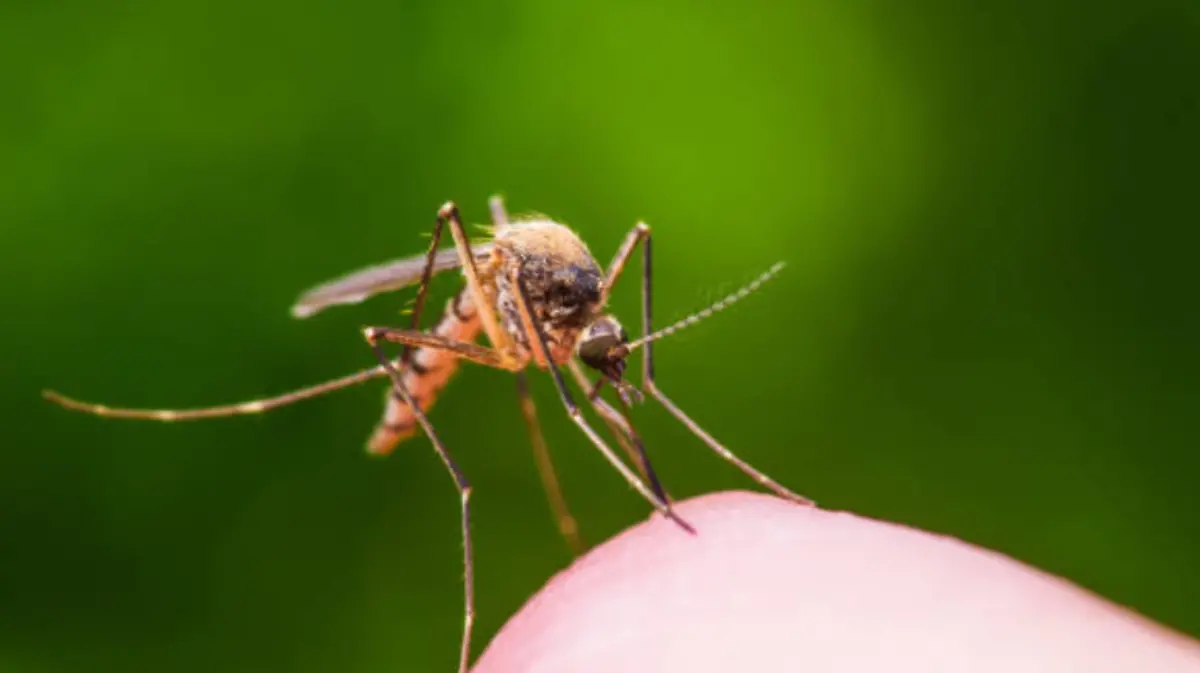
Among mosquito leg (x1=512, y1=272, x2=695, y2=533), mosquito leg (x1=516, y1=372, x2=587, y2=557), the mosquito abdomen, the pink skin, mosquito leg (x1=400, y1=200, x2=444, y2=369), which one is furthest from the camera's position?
mosquito leg (x1=516, y1=372, x2=587, y2=557)

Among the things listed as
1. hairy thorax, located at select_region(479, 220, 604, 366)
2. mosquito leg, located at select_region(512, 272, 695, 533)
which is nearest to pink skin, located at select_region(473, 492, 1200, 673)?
mosquito leg, located at select_region(512, 272, 695, 533)

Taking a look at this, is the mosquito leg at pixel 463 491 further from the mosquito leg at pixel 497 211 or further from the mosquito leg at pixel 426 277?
the mosquito leg at pixel 497 211

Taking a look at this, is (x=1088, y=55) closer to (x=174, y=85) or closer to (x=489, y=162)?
(x=489, y=162)

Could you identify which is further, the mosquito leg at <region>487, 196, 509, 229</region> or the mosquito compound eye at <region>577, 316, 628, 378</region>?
the mosquito leg at <region>487, 196, 509, 229</region>

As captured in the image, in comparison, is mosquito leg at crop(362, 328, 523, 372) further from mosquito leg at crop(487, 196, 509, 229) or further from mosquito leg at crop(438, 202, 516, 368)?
mosquito leg at crop(487, 196, 509, 229)

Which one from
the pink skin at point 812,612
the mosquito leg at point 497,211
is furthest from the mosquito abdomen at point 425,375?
the pink skin at point 812,612

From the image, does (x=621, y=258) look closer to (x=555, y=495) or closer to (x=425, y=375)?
(x=425, y=375)

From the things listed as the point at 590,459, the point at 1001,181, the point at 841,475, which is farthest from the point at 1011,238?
the point at 590,459

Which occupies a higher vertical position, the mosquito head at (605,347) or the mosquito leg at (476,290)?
the mosquito leg at (476,290)
